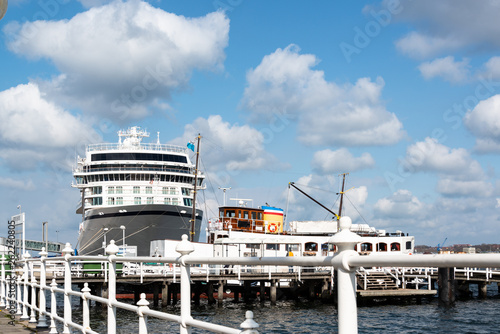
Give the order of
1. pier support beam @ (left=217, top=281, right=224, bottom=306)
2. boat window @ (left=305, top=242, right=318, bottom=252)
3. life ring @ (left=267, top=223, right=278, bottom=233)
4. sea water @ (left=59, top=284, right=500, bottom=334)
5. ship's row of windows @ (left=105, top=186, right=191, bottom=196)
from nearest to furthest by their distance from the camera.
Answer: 1. sea water @ (left=59, top=284, right=500, bottom=334)
2. pier support beam @ (left=217, top=281, right=224, bottom=306)
3. boat window @ (left=305, top=242, right=318, bottom=252)
4. life ring @ (left=267, top=223, right=278, bottom=233)
5. ship's row of windows @ (left=105, top=186, right=191, bottom=196)

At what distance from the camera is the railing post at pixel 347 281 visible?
3250mm

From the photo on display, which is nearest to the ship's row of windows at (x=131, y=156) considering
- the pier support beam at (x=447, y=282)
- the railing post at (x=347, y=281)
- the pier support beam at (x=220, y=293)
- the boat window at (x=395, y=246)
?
the boat window at (x=395, y=246)

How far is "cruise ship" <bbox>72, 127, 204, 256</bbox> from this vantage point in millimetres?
46594

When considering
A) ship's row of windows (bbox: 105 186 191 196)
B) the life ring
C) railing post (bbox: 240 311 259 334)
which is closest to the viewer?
railing post (bbox: 240 311 259 334)

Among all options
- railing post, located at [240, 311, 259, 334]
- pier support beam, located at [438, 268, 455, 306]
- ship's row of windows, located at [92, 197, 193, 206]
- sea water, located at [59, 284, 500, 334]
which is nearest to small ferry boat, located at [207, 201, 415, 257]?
sea water, located at [59, 284, 500, 334]

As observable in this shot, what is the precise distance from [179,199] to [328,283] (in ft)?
69.8

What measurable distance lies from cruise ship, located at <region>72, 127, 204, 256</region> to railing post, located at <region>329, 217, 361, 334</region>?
43968 mm

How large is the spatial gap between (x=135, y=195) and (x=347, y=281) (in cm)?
4940

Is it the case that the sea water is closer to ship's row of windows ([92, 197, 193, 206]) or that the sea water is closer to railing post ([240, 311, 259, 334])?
railing post ([240, 311, 259, 334])

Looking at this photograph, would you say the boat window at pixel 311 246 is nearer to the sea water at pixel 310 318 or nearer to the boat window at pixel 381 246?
the boat window at pixel 381 246

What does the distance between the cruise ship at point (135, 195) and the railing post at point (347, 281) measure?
4397cm

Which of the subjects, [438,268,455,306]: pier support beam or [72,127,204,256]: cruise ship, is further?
[72,127,204,256]: cruise ship

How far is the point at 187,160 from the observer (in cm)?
5575

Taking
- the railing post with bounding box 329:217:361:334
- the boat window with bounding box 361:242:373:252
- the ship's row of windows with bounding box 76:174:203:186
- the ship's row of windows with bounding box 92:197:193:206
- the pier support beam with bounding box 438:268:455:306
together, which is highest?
the ship's row of windows with bounding box 76:174:203:186
